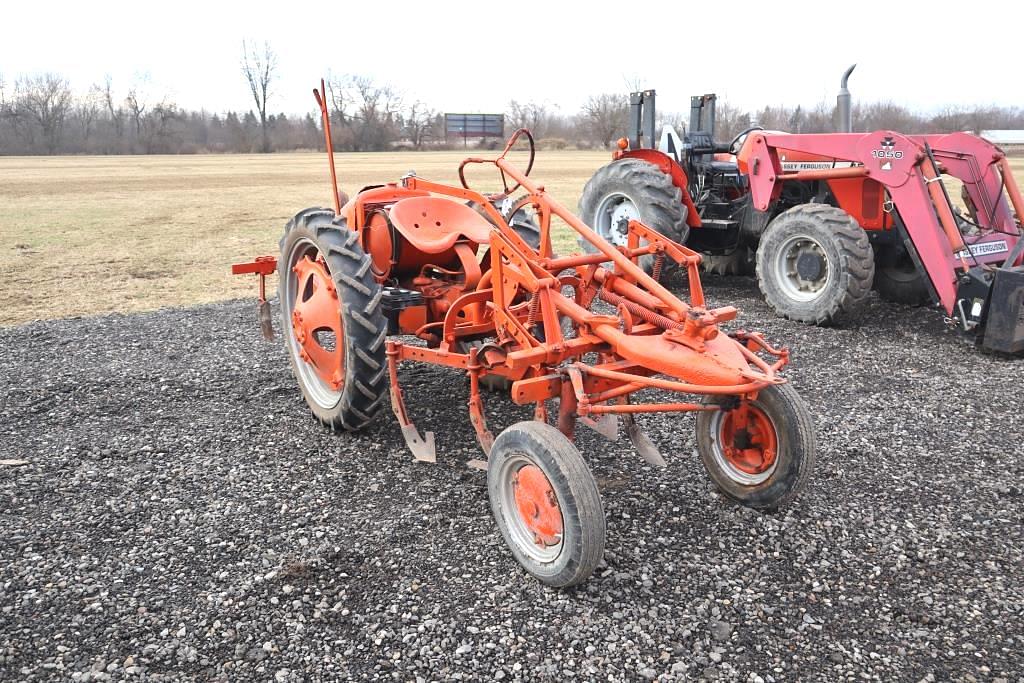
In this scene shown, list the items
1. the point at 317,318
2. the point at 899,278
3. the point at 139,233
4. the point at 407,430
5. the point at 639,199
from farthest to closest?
1. the point at 139,233
2. the point at 639,199
3. the point at 899,278
4. the point at 317,318
5. the point at 407,430

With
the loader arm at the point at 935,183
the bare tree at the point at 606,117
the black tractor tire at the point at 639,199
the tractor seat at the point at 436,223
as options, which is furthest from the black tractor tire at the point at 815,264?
the bare tree at the point at 606,117

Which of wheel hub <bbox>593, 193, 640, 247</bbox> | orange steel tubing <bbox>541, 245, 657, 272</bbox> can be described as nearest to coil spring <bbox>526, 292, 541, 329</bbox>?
orange steel tubing <bbox>541, 245, 657, 272</bbox>

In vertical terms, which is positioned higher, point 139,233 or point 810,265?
point 810,265

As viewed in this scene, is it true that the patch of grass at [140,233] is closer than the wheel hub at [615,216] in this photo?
No

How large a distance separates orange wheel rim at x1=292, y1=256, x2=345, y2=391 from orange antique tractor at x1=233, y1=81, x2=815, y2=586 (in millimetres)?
12

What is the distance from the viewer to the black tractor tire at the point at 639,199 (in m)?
8.36

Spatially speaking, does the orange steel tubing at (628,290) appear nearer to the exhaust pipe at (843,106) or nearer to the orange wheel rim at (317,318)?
the orange wheel rim at (317,318)

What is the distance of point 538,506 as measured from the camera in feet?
11.2

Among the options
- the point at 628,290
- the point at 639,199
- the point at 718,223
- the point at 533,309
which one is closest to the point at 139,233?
the point at 639,199

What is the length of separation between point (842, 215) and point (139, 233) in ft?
45.7

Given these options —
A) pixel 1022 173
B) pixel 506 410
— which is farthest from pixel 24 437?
pixel 1022 173

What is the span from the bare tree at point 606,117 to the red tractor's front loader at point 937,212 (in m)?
61.5

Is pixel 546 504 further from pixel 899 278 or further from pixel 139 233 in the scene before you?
pixel 139 233

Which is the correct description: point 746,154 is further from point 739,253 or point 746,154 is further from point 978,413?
point 978,413
